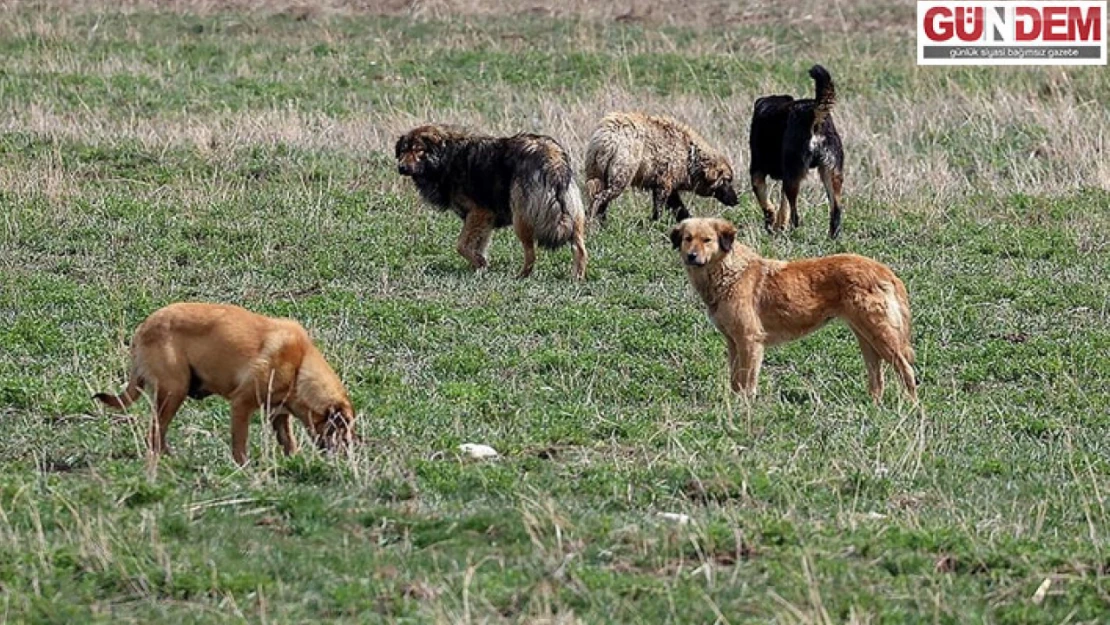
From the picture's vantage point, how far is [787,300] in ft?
33.4

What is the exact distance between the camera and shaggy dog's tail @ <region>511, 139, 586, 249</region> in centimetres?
1336

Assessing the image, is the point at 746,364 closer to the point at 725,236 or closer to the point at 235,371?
the point at 725,236

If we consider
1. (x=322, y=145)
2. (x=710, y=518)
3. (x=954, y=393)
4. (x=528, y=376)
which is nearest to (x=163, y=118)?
(x=322, y=145)

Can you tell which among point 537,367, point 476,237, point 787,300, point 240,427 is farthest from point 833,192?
point 240,427

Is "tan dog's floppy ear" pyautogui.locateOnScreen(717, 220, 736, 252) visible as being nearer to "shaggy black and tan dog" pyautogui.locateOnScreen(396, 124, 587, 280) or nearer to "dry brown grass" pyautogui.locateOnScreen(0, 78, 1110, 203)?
"shaggy black and tan dog" pyautogui.locateOnScreen(396, 124, 587, 280)

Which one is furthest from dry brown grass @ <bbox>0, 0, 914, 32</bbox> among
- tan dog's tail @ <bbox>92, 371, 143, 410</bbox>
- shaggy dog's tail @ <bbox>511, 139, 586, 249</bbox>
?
tan dog's tail @ <bbox>92, 371, 143, 410</bbox>

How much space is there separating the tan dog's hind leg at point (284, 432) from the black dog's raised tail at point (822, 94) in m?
7.64

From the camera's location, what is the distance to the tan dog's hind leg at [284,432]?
821 cm

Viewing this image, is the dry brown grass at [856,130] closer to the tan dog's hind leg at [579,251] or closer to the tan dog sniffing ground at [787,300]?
the tan dog's hind leg at [579,251]

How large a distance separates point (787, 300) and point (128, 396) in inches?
155

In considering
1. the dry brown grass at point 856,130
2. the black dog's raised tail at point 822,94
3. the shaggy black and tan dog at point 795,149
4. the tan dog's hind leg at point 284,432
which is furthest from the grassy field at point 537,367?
the black dog's raised tail at point 822,94

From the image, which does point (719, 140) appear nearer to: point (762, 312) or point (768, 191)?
point (768, 191)

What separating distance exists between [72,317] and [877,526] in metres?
6.22

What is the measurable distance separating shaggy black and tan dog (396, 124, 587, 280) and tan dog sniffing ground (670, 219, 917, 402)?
3.03 metres
